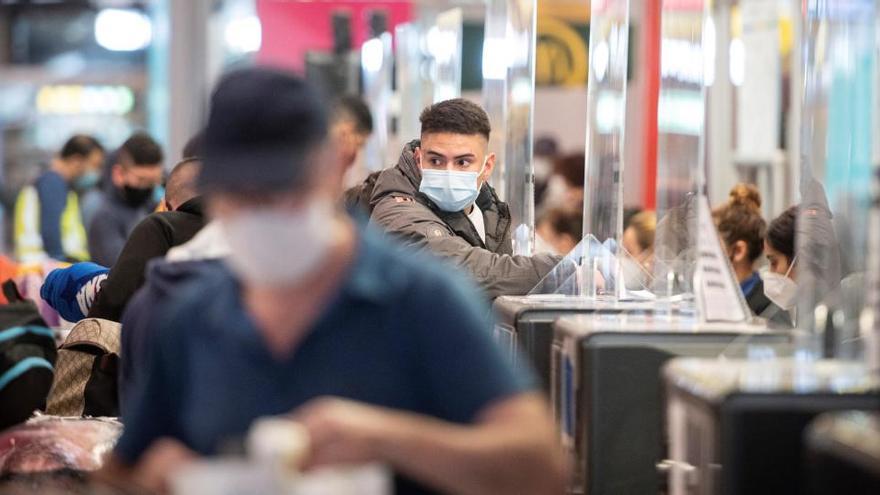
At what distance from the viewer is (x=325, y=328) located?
2508 mm

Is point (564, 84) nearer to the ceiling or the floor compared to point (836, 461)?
nearer to the ceiling

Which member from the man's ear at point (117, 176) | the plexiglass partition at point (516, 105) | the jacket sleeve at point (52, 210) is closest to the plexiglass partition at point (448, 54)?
the plexiglass partition at point (516, 105)

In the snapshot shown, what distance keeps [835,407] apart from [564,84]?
1338 cm

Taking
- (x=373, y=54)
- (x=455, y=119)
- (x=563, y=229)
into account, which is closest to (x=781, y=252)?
(x=455, y=119)

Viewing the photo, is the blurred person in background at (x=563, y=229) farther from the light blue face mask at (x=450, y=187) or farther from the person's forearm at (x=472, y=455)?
the person's forearm at (x=472, y=455)

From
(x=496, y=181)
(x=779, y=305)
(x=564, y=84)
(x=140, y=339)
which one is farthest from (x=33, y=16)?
(x=140, y=339)

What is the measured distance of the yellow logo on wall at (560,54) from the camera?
15898mm

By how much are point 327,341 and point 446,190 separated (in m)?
3.49

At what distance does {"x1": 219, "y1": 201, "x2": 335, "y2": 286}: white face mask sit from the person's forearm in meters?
0.26

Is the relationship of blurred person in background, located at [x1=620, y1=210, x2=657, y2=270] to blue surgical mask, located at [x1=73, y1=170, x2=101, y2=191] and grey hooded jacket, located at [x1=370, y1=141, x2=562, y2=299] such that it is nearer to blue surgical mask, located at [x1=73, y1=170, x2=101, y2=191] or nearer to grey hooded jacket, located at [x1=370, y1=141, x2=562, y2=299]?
grey hooded jacket, located at [x1=370, y1=141, x2=562, y2=299]

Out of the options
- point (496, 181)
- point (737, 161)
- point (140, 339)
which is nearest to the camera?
point (140, 339)

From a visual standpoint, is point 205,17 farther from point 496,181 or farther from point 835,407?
point 835,407

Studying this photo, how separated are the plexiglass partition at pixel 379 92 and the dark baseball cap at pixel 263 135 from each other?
9.66 m

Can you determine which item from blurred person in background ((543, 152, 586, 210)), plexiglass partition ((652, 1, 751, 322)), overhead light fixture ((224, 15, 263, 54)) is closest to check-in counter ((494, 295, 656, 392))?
plexiglass partition ((652, 1, 751, 322))
